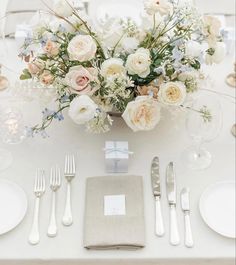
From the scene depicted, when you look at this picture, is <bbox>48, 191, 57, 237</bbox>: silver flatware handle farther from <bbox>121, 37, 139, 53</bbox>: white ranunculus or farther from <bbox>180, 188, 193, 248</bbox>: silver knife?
<bbox>121, 37, 139, 53</bbox>: white ranunculus

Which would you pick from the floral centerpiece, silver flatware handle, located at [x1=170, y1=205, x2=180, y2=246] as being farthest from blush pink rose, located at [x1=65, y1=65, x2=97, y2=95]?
silver flatware handle, located at [x1=170, y1=205, x2=180, y2=246]

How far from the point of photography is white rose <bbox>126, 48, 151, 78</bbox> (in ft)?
3.46

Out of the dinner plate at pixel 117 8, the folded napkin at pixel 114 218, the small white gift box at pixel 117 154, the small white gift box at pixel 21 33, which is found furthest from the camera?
the dinner plate at pixel 117 8

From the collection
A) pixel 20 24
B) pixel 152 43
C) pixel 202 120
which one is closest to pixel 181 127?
pixel 202 120

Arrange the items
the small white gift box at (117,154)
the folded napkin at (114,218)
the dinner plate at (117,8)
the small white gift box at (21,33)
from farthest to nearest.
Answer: the dinner plate at (117,8), the small white gift box at (21,33), the small white gift box at (117,154), the folded napkin at (114,218)

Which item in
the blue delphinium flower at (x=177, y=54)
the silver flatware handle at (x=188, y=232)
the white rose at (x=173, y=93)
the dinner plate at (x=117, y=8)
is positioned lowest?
the silver flatware handle at (x=188, y=232)

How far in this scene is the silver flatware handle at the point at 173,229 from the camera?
1.06 metres

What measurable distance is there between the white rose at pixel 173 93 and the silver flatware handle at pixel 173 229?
1.01 ft

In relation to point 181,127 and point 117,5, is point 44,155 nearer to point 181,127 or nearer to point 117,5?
point 181,127

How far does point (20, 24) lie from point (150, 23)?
0.66m

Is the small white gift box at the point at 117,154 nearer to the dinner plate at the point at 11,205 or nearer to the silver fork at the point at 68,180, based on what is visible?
the silver fork at the point at 68,180

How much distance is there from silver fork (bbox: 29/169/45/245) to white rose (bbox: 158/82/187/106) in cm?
45

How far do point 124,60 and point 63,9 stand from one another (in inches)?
8.9

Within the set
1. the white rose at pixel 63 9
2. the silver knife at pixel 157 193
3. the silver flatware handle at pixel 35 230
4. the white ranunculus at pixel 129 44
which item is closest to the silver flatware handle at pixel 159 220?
the silver knife at pixel 157 193
